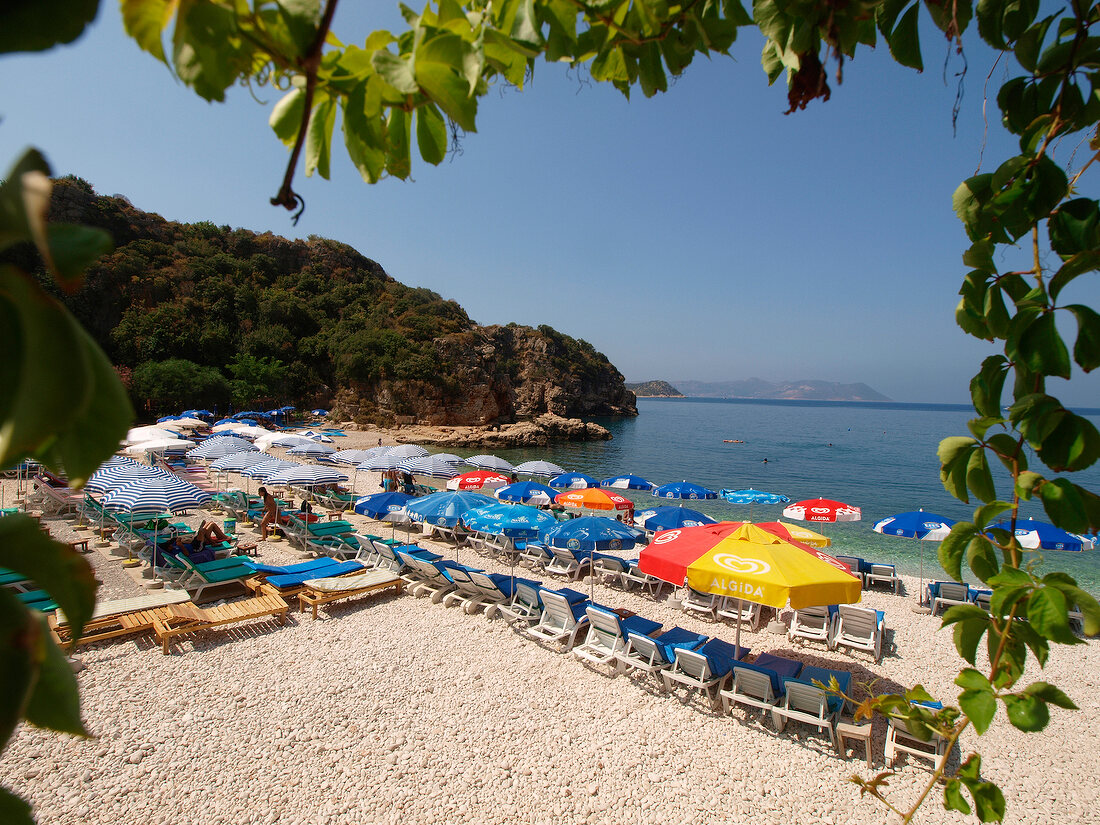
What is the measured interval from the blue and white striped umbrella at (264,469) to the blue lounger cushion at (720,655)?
1047 centimetres

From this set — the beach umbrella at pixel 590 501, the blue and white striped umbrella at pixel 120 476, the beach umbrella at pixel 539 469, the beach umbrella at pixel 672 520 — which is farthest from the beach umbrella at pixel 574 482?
the blue and white striped umbrella at pixel 120 476

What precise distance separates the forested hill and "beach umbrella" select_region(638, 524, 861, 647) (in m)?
41.0

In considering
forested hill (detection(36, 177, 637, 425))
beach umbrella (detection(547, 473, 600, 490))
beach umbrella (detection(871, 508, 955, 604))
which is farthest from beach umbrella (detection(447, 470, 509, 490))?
forested hill (detection(36, 177, 637, 425))

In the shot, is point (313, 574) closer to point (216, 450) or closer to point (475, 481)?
point (475, 481)

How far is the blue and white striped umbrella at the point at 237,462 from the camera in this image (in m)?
13.4

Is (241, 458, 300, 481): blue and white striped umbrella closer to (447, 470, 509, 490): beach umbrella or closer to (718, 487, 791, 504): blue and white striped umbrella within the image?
(447, 470, 509, 490): beach umbrella

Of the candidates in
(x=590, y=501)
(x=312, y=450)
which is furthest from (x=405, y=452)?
(x=590, y=501)

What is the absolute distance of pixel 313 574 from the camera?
910cm

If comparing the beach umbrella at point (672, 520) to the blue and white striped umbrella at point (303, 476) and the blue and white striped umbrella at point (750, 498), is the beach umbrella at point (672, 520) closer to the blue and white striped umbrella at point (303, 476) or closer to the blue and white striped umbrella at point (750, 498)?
the blue and white striped umbrella at point (750, 498)

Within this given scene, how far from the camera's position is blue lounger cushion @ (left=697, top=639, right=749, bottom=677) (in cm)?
639

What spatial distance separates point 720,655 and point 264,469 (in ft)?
36.6

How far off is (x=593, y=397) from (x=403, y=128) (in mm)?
85273

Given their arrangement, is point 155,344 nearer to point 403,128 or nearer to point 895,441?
point 403,128

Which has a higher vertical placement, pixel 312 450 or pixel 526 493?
pixel 312 450
